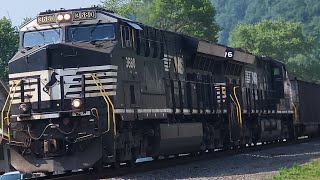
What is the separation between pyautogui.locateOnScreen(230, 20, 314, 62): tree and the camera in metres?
114

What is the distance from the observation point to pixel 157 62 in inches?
810

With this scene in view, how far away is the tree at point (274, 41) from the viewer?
375 feet

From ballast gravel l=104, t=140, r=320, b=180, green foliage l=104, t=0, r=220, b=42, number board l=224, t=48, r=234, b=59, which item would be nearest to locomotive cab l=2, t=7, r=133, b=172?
ballast gravel l=104, t=140, r=320, b=180

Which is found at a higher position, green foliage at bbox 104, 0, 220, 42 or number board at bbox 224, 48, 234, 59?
green foliage at bbox 104, 0, 220, 42

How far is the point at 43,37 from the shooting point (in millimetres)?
17922

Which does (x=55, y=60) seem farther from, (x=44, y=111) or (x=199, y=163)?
(x=199, y=163)

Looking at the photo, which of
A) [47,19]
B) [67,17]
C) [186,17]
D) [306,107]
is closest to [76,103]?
[67,17]

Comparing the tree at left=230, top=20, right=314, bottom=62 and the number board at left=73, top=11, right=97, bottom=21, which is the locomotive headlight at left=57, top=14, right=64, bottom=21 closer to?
the number board at left=73, top=11, right=97, bottom=21

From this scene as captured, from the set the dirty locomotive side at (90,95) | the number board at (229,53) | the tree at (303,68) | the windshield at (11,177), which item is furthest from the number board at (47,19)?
the tree at (303,68)

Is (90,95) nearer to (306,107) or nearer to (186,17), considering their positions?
(306,107)

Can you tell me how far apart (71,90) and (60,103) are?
453 millimetres

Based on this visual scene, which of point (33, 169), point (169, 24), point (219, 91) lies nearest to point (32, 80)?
point (33, 169)

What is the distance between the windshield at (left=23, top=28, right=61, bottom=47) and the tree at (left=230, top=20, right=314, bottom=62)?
97152 millimetres

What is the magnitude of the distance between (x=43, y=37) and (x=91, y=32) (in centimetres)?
139
